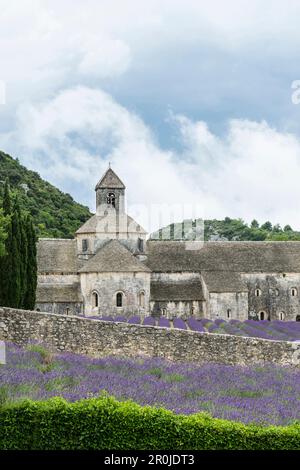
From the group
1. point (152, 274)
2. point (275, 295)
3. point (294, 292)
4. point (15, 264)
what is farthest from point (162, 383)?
point (294, 292)

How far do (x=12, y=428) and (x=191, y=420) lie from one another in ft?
10.1

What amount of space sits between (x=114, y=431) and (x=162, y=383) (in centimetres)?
469

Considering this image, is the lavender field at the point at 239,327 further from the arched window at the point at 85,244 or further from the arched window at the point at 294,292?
the arched window at the point at 85,244

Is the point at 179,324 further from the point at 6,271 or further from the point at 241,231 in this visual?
the point at 241,231

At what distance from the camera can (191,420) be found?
10.6 m

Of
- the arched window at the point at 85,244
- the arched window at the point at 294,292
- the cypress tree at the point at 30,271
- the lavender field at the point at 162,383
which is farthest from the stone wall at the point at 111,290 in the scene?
the lavender field at the point at 162,383

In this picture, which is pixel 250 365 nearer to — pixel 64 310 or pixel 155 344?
pixel 155 344

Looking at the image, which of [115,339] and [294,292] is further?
[294,292]

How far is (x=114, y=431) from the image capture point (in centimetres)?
1036

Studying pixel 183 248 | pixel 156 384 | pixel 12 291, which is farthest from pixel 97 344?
pixel 183 248

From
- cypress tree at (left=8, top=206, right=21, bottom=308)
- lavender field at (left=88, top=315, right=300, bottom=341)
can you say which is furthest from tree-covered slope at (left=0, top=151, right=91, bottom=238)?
cypress tree at (left=8, top=206, right=21, bottom=308)

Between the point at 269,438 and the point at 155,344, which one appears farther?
the point at 155,344

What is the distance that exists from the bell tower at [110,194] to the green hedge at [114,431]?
4599cm
